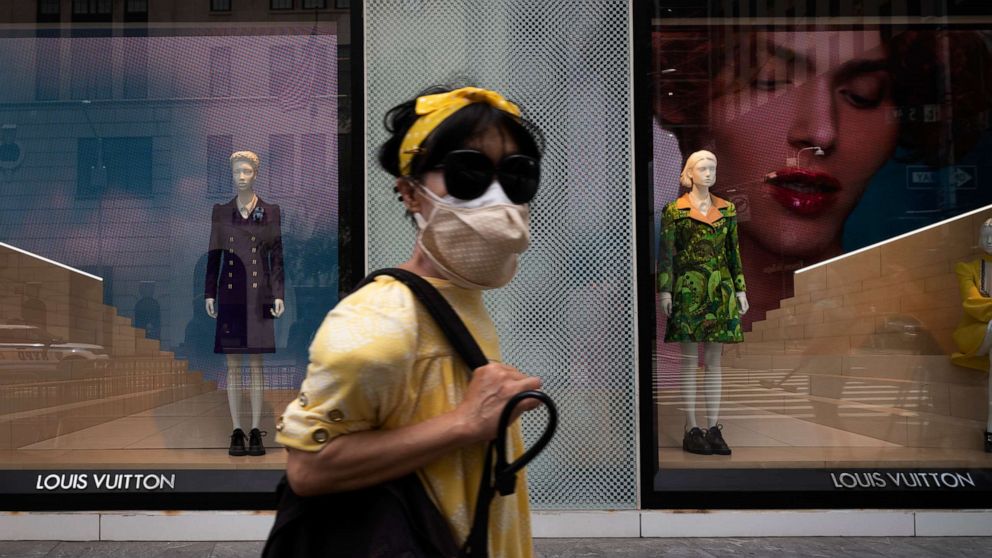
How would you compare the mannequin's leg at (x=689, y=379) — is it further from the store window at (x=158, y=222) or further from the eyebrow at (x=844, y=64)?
the store window at (x=158, y=222)

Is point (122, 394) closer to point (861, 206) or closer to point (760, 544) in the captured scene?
point (760, 544)

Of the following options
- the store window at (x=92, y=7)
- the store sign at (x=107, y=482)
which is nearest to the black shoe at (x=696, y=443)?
the store sign at (x=107, y=482)

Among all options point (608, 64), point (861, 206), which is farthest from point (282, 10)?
point (861, 206)

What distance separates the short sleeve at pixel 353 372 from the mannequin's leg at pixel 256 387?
4.33 m

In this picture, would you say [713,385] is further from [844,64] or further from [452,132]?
[452,132]

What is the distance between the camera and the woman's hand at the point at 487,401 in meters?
1.05

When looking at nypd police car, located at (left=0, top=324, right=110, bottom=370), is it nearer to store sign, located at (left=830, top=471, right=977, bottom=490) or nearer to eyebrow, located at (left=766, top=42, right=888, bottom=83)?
store sign, located at (left=830, top=471, right=977, bottom=490)

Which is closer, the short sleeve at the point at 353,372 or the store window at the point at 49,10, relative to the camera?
the short sleeve at the point at 353,372

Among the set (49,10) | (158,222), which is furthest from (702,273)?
(49,10)

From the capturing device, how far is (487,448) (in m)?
1.11

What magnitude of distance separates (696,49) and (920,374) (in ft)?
9.58

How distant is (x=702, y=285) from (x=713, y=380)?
0.67m

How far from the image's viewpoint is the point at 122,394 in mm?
5141

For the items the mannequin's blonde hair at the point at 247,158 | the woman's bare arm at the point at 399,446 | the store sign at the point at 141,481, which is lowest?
the store sign at the point at 141,481
